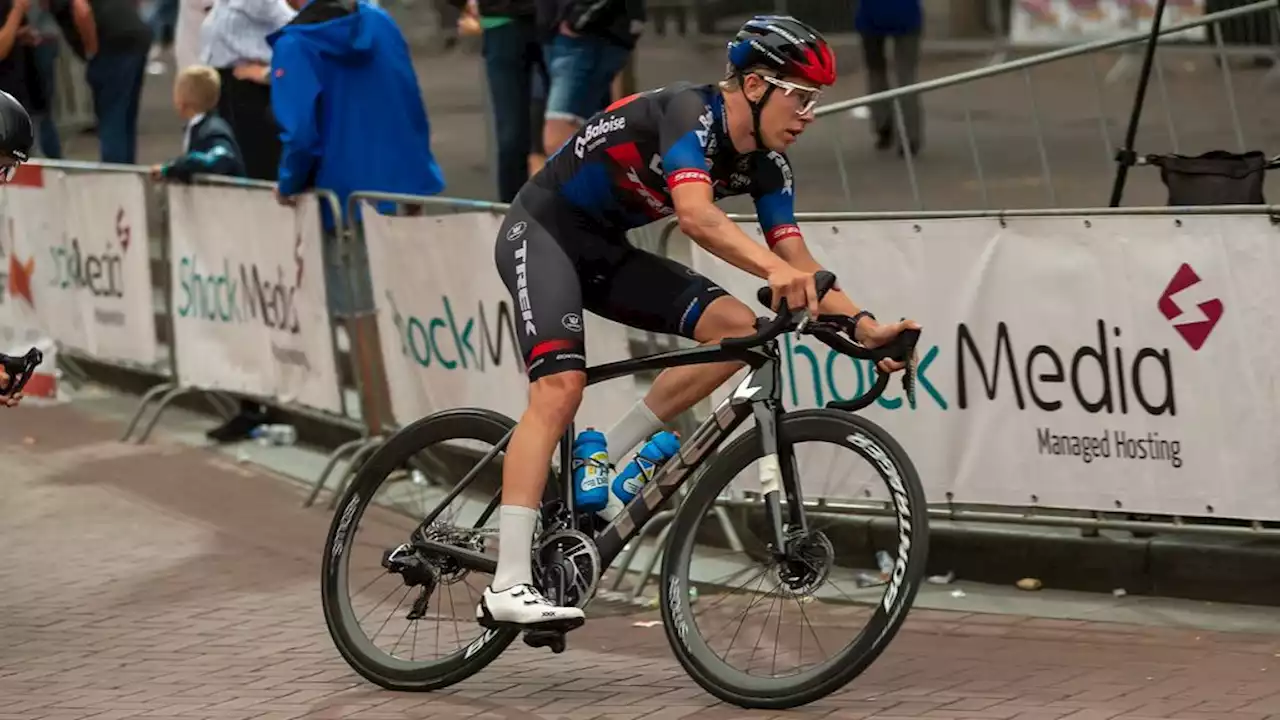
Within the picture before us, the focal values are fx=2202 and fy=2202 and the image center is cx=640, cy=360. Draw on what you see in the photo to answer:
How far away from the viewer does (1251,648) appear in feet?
21.9

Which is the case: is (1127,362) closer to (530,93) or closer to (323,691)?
(323,691)

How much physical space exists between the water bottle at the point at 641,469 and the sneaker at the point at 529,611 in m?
0.34

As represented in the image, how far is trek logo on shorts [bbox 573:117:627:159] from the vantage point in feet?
20.3

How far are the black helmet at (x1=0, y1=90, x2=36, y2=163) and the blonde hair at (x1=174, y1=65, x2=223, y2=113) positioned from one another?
436 centimetres

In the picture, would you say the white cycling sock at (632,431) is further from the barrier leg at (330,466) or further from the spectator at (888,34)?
the spectator at (888,34)

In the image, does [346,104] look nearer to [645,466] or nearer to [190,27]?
[190,27]

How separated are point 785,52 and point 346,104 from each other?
181 inches

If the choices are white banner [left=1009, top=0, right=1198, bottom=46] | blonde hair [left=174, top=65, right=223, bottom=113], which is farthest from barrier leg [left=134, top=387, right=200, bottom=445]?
white banner [left=1009, top=0, right=1198, bottom=46]

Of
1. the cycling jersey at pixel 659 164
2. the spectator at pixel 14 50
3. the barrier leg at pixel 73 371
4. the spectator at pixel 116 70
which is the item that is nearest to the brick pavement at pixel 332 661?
the cycling jersey at pixel 659 164

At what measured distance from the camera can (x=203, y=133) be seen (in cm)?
1112

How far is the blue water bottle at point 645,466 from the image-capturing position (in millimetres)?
6371

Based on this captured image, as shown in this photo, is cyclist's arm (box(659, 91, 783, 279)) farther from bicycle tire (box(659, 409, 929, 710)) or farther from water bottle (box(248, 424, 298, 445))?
water bottle (box(248, 424, 298, 445))

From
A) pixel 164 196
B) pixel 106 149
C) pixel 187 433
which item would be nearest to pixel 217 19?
pixel 164 196

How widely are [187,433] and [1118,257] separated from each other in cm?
600
